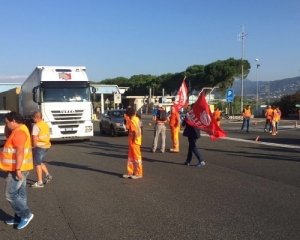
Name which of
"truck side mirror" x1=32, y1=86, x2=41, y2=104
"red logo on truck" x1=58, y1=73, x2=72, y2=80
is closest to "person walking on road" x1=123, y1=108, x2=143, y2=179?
"truck side mirror" x1=32, y1=86, x2=41, y2=104

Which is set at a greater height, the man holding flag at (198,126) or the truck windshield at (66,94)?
the truck windshield at (66,94)

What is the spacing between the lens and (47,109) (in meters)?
16.5

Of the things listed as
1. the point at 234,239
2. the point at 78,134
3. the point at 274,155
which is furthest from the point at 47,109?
the point at 234,239

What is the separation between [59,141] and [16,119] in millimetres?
13509

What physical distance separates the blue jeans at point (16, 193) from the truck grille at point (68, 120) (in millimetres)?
11491

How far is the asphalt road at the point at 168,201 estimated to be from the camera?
5211 mm

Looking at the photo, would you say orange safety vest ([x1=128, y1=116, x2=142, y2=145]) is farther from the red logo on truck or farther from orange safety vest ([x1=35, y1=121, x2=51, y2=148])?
the red logo on truck

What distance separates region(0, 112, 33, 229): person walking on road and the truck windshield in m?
11.5

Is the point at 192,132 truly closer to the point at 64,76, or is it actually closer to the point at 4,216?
the point at 4,216

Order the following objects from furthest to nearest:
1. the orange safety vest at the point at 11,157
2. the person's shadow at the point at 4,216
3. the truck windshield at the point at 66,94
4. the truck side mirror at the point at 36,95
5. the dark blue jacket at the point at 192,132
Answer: the truck windshield at the point at 66,94
the truck side mirror at the point at 36,95
the dark blue jacket at the point at 192,132
the person's shadow at the point at 4,216
the orange safety vest at the point at 11,157

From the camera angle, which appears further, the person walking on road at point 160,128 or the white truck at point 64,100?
the white truck at point 64,100

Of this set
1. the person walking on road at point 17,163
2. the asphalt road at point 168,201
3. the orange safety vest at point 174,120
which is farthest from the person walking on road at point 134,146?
the orange safety vest at point 174,120

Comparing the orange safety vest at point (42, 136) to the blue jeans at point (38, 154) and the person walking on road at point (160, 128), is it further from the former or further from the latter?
the person walking on road at point (160, 128)

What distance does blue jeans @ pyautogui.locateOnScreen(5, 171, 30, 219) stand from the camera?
5344 millimetres
